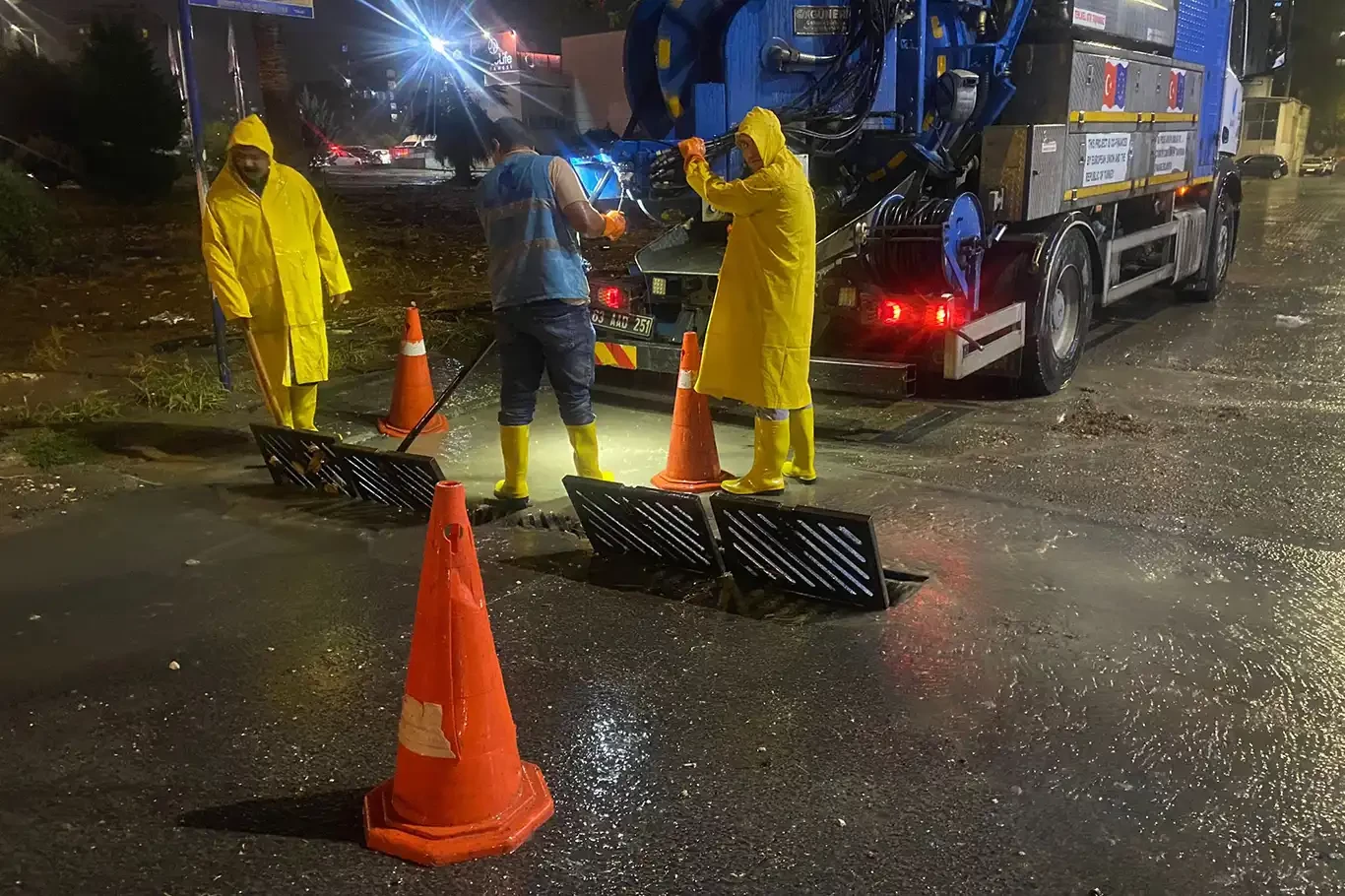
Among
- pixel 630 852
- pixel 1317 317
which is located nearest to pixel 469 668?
pixel 630 852

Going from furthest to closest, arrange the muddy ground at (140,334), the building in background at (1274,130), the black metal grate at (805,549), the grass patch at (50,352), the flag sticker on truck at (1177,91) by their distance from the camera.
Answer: the building in background at (1274,130)
the flag sticker on truck at (1177,91)
the grass patch at (50,352)
the muddy ground at (140,334)
the black metal grate at (805,549)

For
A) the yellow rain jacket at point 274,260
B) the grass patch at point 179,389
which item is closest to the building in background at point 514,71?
the grass patch at point 179,389

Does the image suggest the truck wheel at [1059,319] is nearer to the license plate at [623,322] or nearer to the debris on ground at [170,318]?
the license plate at [623,322]

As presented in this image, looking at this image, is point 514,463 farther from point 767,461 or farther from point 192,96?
point 192,96

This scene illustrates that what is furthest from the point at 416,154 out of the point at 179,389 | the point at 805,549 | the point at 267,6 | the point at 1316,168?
the point at 805,549

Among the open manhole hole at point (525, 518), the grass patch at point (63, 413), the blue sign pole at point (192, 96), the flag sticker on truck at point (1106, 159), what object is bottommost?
the open manhole hole at point (525, 518)

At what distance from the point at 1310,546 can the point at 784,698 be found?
2.84 meters

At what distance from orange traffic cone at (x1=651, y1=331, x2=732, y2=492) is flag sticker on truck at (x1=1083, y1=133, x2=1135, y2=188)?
390cm

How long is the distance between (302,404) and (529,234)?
199 cm

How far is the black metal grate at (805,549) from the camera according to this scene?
4012 millimetres

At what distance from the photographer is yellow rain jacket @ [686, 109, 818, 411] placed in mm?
5148

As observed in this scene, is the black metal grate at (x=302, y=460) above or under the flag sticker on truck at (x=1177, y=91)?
under

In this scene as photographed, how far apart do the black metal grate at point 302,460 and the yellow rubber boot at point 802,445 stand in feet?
7.58

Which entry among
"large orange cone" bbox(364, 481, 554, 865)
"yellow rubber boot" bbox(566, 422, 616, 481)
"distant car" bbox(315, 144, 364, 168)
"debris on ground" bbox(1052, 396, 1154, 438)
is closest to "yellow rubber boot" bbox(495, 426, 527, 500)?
"yellow rubber boot" bbox(566, 422, 616, 481)
